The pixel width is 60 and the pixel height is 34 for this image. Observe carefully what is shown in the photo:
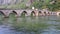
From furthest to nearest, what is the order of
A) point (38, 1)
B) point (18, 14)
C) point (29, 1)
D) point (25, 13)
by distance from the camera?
point (29, 1), point (38, 1), point (25, 13), point (18, 14)

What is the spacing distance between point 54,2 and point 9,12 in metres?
55.1

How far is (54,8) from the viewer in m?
114

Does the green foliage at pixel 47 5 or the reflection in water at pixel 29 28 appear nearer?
the reflection in water at pixel 29 28

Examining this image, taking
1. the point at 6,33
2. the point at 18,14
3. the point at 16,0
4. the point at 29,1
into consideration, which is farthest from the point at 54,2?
the point at 6,33

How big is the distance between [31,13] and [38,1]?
116 feet

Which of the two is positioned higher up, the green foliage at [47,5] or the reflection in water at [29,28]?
the green foliage at [47,5]

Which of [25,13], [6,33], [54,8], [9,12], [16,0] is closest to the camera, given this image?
[6,33]

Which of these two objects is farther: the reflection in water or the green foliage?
the green foliage

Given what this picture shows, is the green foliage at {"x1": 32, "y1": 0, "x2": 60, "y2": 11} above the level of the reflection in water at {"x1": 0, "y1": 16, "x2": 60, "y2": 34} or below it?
above

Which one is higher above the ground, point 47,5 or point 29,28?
point 47,5

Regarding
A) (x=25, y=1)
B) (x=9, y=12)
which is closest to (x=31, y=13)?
(x=9, y=12)

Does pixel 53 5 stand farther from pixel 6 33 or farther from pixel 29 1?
pixel 6 33

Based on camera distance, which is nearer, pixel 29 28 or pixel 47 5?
pixel 29 28

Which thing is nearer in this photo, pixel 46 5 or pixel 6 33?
pixel 6 33
